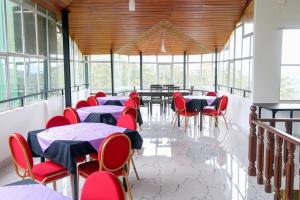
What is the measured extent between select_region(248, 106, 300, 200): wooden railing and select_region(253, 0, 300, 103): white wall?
2826mm

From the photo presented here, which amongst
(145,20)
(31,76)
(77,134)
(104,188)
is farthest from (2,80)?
(145,20)

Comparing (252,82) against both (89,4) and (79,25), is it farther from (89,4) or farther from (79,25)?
(79,25)

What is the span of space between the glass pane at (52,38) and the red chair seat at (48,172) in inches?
221

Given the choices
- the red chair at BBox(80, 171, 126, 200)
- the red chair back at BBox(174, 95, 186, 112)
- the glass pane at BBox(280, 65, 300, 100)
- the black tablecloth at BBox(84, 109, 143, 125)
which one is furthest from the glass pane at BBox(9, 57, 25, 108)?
the glass pane at BBox(280, 65, 300, 100)

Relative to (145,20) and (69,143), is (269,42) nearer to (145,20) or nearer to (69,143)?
(145,20)

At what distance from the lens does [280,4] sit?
19.9 feet

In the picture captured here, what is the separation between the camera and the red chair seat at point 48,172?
2.80 metres

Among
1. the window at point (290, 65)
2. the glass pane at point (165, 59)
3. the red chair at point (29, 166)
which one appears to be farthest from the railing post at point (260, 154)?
the glass pane at point (165, 59)

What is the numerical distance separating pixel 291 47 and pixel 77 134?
5455mm

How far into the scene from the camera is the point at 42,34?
743 centimetres

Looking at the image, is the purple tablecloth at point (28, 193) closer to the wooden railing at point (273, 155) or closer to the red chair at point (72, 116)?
the wooden railing at point (273, 155)

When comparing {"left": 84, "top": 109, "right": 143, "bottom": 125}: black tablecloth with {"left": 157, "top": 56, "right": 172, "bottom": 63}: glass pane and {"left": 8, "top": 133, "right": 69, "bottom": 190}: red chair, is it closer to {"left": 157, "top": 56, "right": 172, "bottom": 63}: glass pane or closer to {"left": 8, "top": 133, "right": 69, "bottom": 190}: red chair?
{"left": 8, "top": 133, "right": 69, "bottom": 190}: red chair

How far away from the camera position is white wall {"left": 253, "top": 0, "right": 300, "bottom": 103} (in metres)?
6.16

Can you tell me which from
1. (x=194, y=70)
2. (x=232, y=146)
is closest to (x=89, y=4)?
(x=232, y=146)
